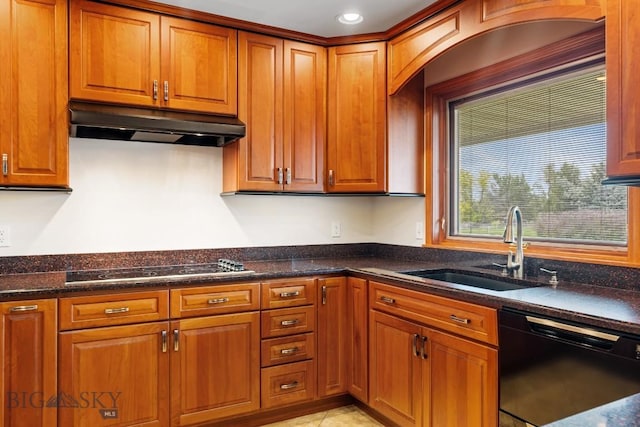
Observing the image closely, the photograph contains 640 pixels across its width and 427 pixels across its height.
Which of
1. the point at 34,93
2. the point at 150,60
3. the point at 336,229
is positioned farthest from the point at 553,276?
the point at 34,93

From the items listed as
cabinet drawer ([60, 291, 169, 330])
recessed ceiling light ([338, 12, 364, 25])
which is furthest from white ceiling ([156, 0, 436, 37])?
cabinet drawer ([60, 291, 169, 330])

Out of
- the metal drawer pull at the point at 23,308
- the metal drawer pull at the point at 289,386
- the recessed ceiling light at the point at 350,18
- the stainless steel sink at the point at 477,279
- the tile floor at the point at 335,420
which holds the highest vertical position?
the recessed ceiling light at the point at 350,18

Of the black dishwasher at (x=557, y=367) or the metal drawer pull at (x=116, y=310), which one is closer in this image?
the black dishwasher at (x=557, y=367)

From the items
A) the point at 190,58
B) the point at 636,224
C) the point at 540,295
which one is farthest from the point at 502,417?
the point at 190,58

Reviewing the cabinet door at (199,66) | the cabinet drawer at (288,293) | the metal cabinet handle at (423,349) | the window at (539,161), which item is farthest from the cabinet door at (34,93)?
the window at (539,161)

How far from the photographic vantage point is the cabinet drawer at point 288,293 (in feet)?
8.41

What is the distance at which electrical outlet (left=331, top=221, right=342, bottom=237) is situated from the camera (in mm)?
3451

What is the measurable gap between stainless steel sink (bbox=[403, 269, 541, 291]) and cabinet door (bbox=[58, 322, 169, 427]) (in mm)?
1436

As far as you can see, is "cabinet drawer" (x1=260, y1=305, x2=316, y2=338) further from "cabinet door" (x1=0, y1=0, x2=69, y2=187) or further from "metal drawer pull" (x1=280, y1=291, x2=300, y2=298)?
"cabinet door" (x1=0, y1=0, x2=69, y2=187)

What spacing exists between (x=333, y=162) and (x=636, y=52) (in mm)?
1791

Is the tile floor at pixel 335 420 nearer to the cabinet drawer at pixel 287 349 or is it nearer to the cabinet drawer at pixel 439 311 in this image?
the cabinet drawer at pixel 287 349

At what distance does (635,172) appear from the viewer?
1.60 meters

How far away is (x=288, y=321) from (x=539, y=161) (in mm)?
1677

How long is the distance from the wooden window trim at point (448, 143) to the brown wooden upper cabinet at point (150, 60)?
53.4 inches
